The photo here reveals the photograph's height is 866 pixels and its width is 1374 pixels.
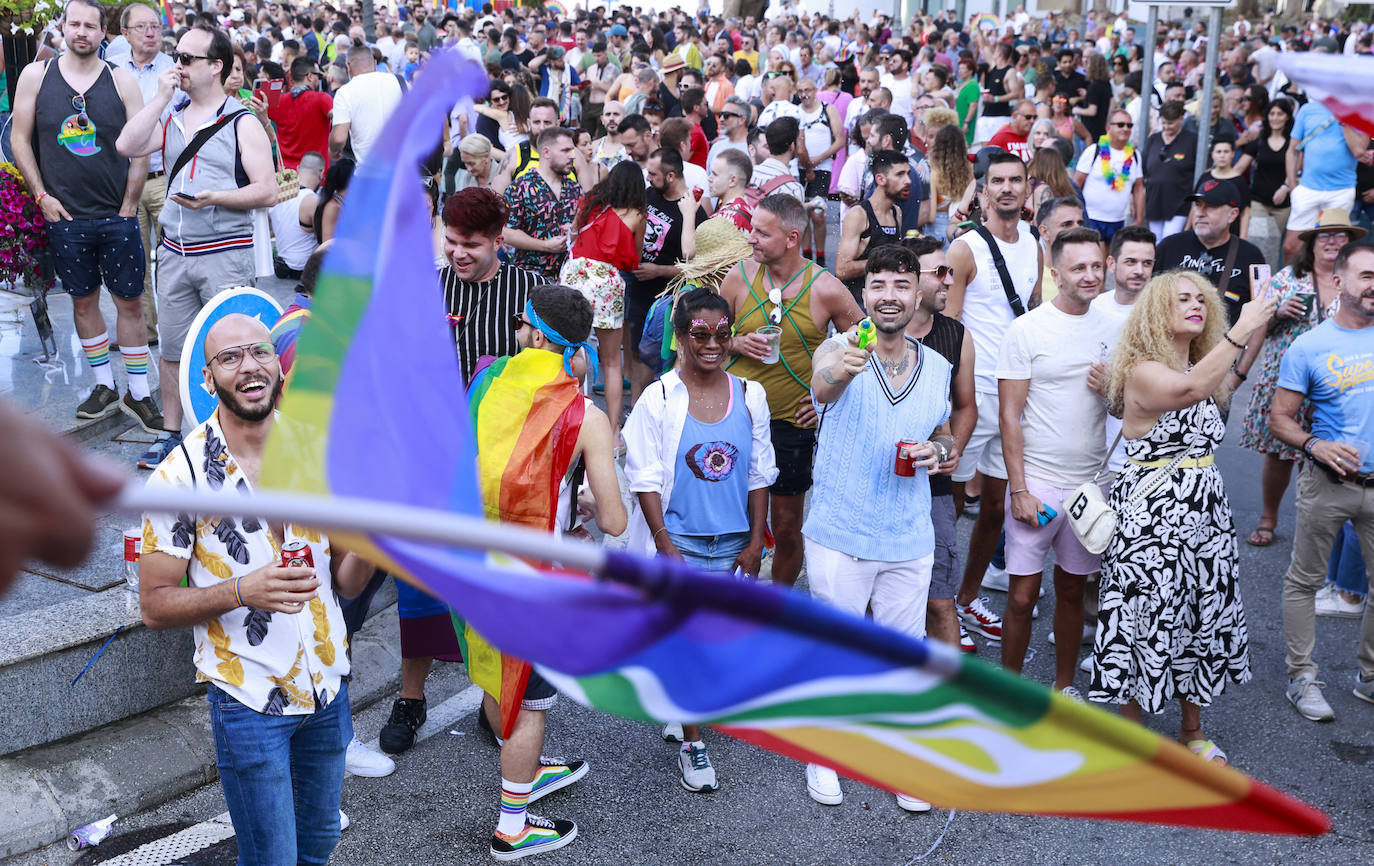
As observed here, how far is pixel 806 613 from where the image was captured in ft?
4.18

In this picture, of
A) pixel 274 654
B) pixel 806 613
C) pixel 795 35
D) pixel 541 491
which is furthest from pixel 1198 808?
pixel 795 35

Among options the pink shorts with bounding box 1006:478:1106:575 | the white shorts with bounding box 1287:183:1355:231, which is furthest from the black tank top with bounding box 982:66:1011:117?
the pink shorts with bounding box 1006:478:1106:575

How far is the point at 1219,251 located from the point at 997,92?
11651mm

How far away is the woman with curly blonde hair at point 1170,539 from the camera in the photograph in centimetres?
497

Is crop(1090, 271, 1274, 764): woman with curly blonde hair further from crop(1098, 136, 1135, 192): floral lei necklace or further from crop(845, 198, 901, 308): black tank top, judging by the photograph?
crop(1098, 136, 1135, 192): floral lei necklace

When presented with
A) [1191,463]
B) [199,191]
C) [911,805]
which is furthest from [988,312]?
[199,191]

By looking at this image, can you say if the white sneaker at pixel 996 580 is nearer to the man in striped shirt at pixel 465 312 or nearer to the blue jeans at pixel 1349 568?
the blue jeans at pixel 1349 568

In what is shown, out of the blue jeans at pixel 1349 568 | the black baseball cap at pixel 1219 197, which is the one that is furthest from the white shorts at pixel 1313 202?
the blue jeans at pixel 1349 568

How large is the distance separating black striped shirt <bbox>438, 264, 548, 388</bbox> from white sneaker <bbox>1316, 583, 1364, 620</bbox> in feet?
14.0

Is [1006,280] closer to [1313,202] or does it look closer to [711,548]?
[711,548]

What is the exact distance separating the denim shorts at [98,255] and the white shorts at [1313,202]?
908 centimetres

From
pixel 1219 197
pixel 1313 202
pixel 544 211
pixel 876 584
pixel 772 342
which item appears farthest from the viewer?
pixel 1313 202

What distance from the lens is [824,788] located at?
4.82 m

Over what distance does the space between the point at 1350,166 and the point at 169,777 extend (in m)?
10.6
